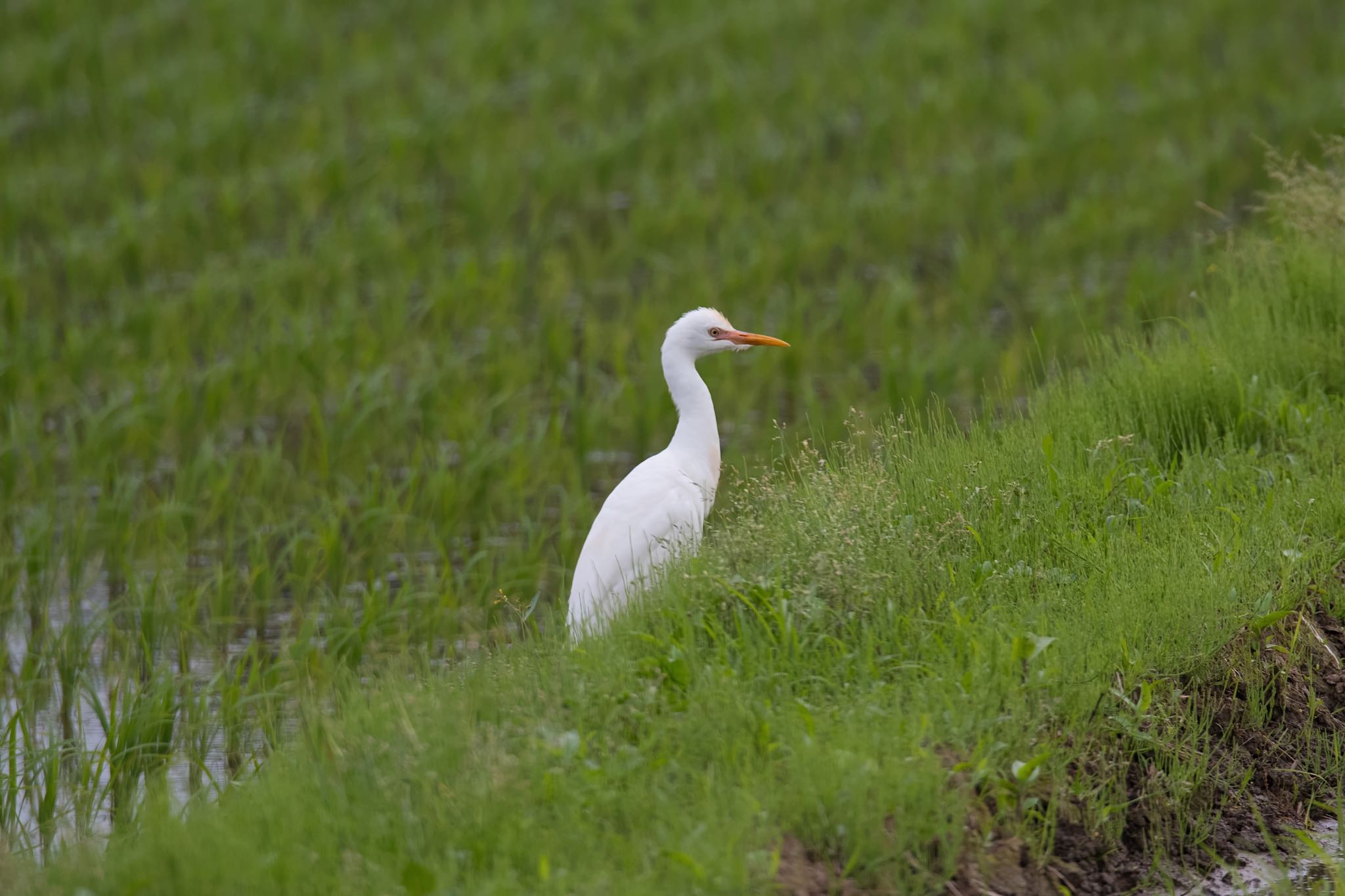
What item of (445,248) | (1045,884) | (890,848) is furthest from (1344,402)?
(445,248)

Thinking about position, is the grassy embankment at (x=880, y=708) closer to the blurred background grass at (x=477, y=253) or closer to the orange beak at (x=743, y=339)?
the orange beak at (x=743, y=339)

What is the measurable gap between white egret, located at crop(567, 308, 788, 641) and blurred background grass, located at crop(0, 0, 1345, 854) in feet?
2.42

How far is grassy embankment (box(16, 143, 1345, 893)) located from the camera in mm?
3166

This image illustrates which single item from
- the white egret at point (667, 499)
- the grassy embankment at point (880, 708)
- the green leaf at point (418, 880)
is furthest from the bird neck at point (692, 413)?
the green leaf at point (418, 880)

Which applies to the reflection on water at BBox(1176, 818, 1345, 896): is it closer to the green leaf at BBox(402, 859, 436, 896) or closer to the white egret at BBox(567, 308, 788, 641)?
the white egret at BBox(567, 308, 788, 641)

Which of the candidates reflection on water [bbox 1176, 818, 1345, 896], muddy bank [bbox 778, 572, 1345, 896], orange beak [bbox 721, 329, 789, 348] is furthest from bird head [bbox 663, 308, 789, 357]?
reflection on water [bbox 1176, 818, 1345, 896]

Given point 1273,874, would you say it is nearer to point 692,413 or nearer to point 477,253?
point 692,413

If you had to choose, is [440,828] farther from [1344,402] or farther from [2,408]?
[2,408]

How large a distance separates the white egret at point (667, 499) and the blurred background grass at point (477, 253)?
0.74m

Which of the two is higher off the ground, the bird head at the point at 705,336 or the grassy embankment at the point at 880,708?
the bird head at the point at 705,336

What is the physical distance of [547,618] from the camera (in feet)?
14.4

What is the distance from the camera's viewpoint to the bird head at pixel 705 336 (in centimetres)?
531

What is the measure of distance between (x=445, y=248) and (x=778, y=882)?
8750 millimetres

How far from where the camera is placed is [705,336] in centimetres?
533
